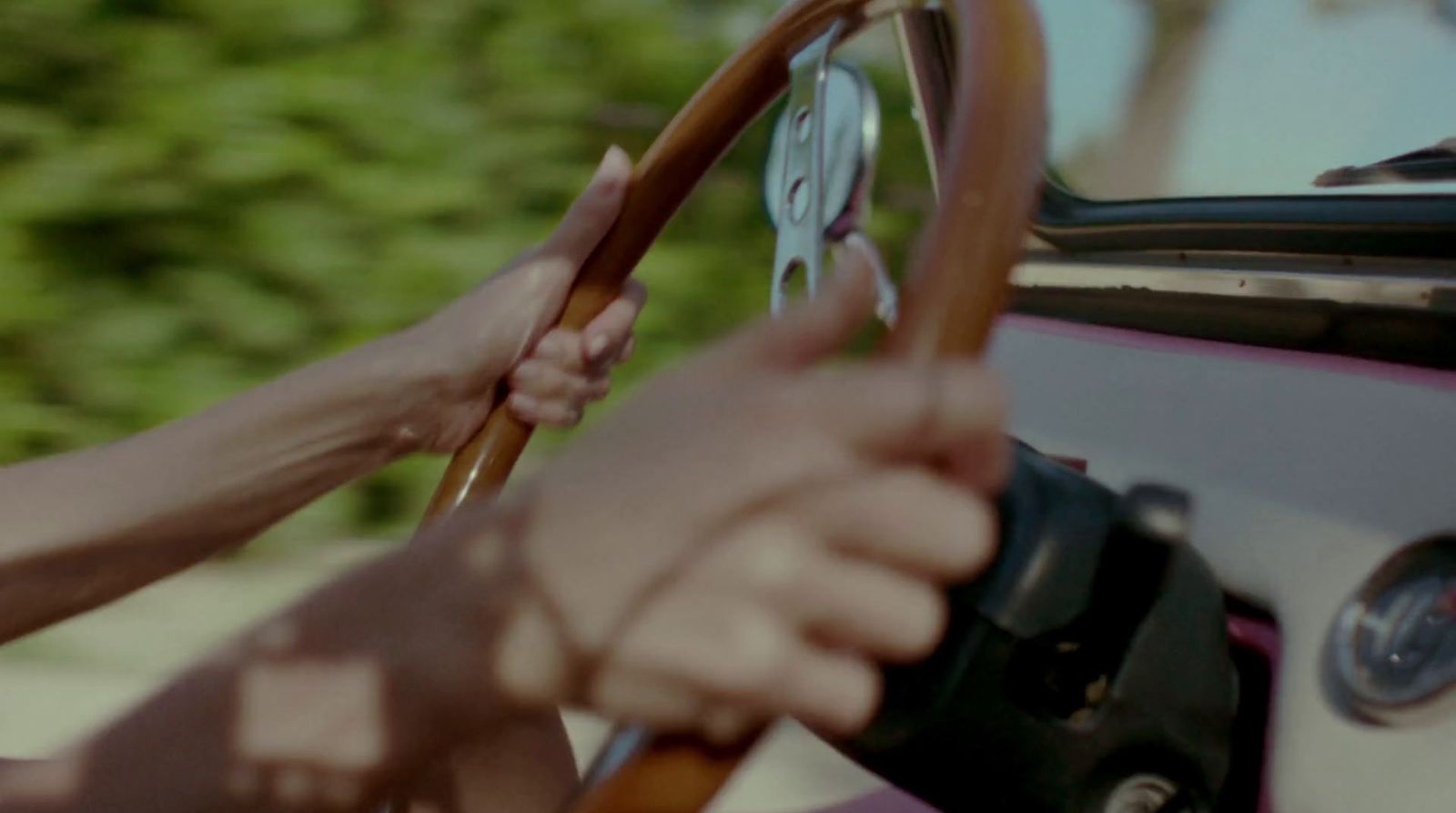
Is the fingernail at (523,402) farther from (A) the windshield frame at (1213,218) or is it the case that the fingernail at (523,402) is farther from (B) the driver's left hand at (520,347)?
(A) the windshield frame at (1213,218)

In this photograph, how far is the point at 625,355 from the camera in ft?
4.77

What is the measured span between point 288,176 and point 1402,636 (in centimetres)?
231

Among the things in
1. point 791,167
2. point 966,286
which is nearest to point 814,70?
point 791,167

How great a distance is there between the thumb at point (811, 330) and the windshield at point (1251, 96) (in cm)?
60

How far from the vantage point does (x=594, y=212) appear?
4.24ft

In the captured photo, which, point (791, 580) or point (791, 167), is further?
point (791, 167)

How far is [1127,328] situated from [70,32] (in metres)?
2.09

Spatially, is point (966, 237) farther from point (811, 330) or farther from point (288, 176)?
point (288, 176)

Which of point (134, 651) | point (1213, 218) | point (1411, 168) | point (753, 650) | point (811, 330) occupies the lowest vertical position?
point (134, 651)

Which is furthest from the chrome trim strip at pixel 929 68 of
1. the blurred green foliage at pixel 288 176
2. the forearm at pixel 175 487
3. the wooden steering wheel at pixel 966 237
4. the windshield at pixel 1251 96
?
the wooden steering wheel at pixel 966 237

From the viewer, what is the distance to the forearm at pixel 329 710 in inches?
25.4

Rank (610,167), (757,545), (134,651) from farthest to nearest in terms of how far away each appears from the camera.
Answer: (134,651), (610,167), (757,545)

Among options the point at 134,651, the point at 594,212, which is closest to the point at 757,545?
the point at 594,212

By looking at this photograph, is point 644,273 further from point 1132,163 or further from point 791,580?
point 791,580
